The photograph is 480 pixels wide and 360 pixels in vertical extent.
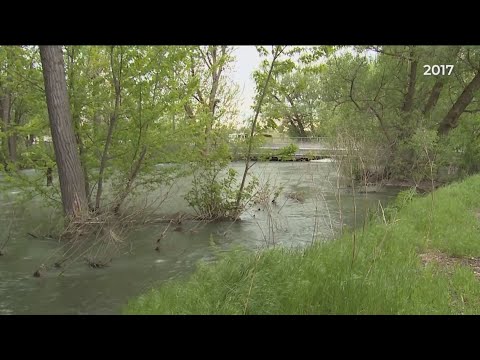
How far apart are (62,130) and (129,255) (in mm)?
3467

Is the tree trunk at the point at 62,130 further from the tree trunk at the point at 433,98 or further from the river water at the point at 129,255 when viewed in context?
the tree trunk at the point at 433,98

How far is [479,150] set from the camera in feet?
76.5

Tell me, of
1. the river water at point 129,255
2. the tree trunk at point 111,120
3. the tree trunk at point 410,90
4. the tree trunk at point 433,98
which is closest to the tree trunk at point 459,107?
the tree trunk at point 433,98

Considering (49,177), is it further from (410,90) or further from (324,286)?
(410,90)

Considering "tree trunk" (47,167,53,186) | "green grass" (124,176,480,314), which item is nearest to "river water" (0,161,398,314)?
"green grass" (124,176,480,314)

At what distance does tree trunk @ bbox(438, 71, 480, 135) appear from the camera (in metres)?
22.4

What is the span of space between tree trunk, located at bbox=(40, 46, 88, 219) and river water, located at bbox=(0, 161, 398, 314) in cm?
130

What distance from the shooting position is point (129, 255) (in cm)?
1014

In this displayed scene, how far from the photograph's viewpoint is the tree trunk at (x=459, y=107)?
2238 centimetres

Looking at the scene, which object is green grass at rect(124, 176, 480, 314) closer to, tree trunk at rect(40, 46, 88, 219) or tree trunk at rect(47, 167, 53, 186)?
tree trunk at rect(40, 46, 88, 219)

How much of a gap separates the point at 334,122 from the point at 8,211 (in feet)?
55.6

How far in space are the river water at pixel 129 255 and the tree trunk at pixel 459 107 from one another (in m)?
10.4
